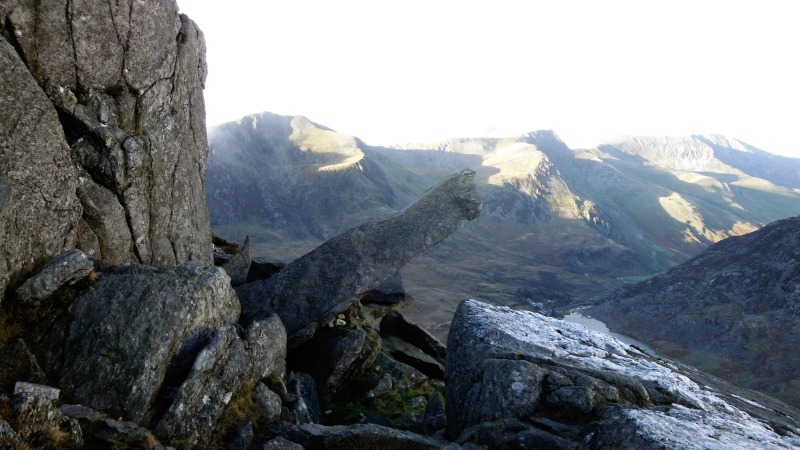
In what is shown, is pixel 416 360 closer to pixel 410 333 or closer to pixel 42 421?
pixel 410 333

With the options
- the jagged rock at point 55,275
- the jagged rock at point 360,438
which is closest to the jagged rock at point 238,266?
the jagged rock at point 55,275

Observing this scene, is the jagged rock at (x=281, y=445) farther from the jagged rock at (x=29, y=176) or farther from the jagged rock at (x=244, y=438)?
the jagged rock at (x=29, y=176)

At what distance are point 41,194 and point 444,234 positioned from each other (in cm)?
1569

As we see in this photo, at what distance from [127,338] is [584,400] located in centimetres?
1245

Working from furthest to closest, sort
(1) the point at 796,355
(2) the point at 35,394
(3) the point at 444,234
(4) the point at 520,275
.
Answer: (4) the point at 520,275 → (1) the point at 796,355 → (3) the point at 444,234 → (2) the point at 35,394

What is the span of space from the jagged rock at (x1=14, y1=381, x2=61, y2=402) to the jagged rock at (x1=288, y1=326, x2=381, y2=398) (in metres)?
10.5

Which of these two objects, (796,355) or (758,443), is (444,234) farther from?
(796,355)

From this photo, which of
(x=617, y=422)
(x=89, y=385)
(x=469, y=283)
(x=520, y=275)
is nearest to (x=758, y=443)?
(x=617, y=422)

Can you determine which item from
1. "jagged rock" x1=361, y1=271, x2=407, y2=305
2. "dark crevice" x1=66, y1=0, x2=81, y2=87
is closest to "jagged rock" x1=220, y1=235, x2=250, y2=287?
"jagged rock" x1=361, y1=271, x2=407, y2=305

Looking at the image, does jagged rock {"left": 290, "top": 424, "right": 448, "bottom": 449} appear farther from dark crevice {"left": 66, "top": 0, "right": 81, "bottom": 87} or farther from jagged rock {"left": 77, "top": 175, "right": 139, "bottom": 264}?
dark crevice {"left": 66, "top": 0, "right": 81, "bottom": 87}

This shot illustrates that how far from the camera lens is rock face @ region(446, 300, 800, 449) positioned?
34.2 feet

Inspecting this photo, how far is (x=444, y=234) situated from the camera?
22.2 metres

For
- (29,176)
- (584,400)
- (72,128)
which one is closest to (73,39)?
(72,128)

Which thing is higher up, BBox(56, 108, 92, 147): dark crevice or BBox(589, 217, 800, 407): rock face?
BBox(56, 108, 92, 147): dark crevice
